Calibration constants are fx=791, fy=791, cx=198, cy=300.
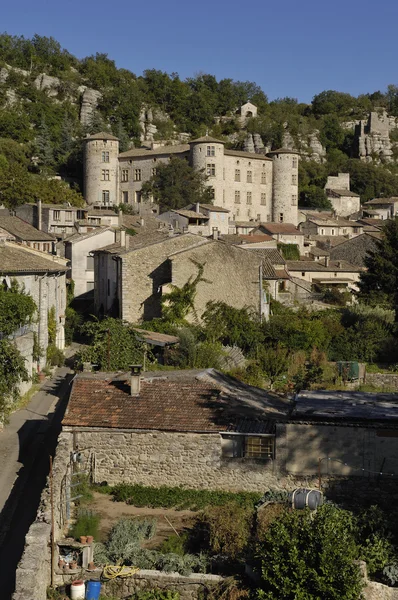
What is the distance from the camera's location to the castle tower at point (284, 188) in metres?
84.9

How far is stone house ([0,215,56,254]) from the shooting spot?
44.8 metres

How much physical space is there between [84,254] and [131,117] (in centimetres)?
6155

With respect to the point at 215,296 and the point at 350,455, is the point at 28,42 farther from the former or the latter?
the point at 350,455

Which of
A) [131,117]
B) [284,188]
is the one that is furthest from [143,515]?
[131,117]

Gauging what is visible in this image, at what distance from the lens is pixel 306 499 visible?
14.5 metres

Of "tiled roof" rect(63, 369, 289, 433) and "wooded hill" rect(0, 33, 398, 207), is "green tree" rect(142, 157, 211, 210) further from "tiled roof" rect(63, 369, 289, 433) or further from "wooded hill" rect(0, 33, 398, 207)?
"tiled roof" rect(63, 369, 289, 433)

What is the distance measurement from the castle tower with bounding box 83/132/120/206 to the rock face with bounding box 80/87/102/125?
24.7 meters

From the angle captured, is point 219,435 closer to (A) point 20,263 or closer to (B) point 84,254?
(A) point 20,263

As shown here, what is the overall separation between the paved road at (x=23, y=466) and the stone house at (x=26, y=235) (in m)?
19.0

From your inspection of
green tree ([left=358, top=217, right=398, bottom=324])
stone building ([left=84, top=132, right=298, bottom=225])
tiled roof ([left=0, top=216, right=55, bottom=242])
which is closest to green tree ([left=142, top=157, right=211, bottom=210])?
stone building ([left=84, top=132, right=298, bottom=225])

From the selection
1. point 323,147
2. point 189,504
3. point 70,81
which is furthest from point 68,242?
point 323,147

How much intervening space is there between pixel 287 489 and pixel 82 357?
12917 mm

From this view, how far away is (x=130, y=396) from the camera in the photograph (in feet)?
59.4

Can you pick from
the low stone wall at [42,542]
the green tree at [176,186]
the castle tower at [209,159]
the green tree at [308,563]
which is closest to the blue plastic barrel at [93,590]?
the low stone wall at [42,542]
